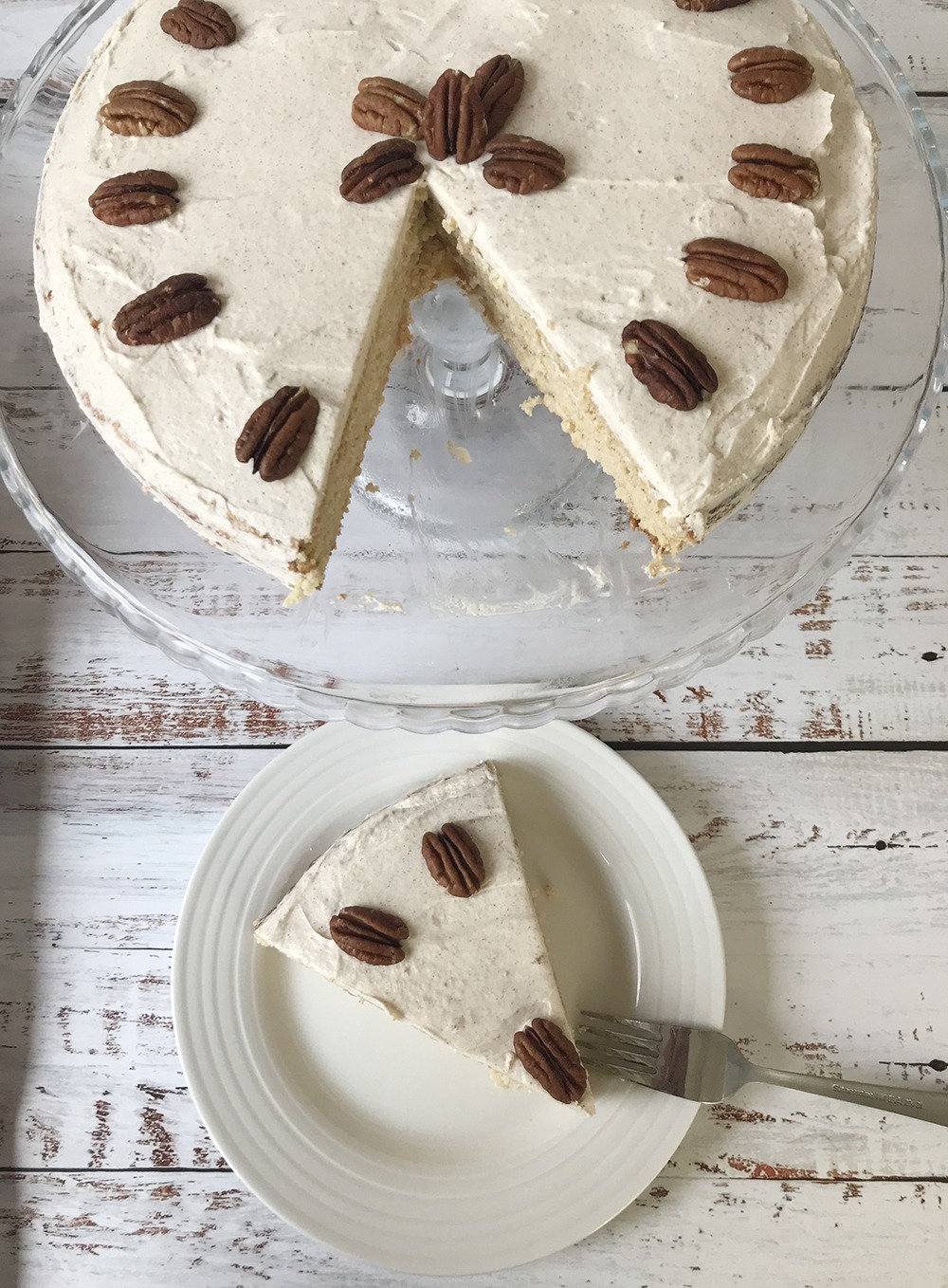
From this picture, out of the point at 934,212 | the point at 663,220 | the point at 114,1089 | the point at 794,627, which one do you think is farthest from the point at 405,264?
the point at 114,1089

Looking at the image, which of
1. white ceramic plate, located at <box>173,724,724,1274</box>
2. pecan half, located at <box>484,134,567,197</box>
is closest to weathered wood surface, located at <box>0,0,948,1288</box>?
white ceramic plate, located at <box>173,724,724,1274</box>

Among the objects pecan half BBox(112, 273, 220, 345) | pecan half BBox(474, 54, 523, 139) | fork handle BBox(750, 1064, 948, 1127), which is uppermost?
pecan half BBox(474, 54, 523, 139)

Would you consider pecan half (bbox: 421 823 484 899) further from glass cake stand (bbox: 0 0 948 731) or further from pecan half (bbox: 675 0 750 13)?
pecan half (bbox: 675 0 750 13)

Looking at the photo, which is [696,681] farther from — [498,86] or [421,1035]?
[498,86]

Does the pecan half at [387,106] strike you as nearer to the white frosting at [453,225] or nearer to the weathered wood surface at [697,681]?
the white frosting at [453,225]

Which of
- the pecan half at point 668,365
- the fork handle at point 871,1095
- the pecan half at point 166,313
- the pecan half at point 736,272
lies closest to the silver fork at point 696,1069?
the fork handle at point 871,1095

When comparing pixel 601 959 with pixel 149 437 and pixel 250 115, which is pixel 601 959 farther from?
pixel 250 115

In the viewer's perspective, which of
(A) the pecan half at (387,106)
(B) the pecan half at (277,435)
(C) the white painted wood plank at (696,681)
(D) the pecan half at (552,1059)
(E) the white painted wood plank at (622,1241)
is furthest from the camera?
(C) the white painted wood plank at (696,681)

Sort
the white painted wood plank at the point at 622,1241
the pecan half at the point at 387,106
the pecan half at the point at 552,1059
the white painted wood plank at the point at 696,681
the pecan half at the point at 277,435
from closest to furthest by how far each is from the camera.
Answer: the pecan half at the point at 277,435, the pecan half at the point at 387,106, the pecan half at the point at 552,1059, the white painted wood plank at the point at 622,1241, the white painted wood plank at the point at 696,681
